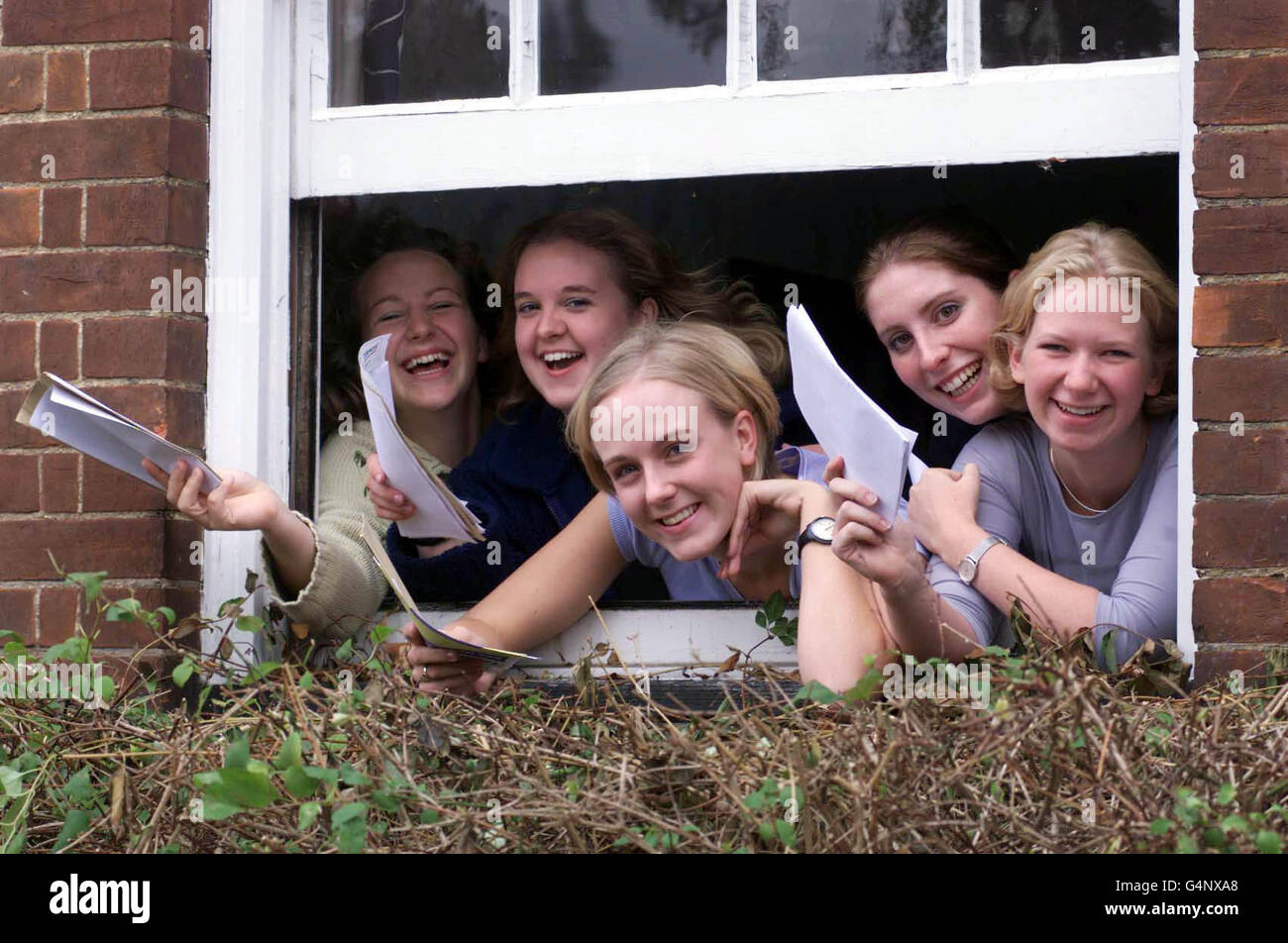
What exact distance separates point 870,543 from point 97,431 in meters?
1.37

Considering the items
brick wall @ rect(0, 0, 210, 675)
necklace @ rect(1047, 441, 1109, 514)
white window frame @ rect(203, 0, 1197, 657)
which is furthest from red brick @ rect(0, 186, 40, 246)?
necklace @ rect(1047, 441, 1109, 514)

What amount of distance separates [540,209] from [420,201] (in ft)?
1.28

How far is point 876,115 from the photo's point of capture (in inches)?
110

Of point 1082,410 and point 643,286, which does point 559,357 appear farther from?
point 1082,410

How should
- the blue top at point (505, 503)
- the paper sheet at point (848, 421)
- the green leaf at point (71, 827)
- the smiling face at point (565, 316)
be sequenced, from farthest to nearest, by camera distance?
1. the smiling face at point (565, 316)
2. the blue top at point (505, 503)
3. the paper sheet at point (848, 421)
4. the green leaf at point (71, 827)

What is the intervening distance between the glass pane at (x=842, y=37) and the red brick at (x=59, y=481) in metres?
1.54

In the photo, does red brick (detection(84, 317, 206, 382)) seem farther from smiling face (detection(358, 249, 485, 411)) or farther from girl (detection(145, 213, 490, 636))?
smiling face (detection(358, 249, 485, 411))

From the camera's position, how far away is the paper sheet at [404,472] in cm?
270

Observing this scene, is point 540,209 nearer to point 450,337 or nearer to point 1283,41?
point 450,337

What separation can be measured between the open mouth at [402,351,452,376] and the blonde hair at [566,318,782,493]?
0.58m

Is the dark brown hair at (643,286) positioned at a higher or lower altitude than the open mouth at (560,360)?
higher

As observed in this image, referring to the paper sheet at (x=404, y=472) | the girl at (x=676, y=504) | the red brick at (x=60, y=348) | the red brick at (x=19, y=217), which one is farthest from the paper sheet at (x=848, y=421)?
the red brick at (x=19, y=217)

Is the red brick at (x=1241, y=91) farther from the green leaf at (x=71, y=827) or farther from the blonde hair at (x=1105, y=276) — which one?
the green leaf at (x=71, y=827)

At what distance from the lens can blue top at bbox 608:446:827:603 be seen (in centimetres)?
309
